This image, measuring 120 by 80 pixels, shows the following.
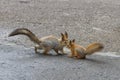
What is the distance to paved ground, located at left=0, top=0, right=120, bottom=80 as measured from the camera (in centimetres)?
480

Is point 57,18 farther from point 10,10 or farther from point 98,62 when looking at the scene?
point 98,62

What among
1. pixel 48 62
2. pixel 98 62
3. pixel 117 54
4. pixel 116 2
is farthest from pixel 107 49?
pixel 116 2

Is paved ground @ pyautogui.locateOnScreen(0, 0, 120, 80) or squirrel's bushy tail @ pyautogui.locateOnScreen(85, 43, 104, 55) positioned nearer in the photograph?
paved ground @ pyautogui.locateOnScreen(0, 0, 120, 80)

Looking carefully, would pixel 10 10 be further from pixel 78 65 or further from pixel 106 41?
pixel 78 65

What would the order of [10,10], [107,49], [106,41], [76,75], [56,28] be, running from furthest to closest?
[10,10]
[56,28]
[106,41]
[107,49]
[76,75]

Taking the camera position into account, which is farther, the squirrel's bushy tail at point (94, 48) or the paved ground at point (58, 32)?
the squirrel's bushy tail at point (94, 48)

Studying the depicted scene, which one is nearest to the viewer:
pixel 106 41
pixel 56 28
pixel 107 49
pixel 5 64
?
pixel 5 64

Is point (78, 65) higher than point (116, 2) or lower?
lower

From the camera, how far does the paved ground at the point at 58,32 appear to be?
4.80 m

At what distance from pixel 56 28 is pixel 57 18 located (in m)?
0.95

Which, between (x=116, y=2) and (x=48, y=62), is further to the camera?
(x=116, y=2)

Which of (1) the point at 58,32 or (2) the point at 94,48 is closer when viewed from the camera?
(2) the point at 94,48

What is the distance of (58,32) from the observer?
7.11 m

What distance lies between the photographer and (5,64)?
16.7 ft
